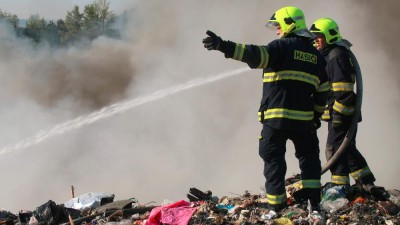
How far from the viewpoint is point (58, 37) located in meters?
25.9

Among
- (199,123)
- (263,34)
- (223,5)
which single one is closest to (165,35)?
(223,5)

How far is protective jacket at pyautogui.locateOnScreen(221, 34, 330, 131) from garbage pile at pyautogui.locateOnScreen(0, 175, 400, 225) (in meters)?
0.64

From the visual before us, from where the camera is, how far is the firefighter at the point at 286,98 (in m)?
4.05


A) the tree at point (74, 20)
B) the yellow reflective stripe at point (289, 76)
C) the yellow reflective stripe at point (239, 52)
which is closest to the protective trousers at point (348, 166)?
the yellow reflective stripe at point (289, 76)

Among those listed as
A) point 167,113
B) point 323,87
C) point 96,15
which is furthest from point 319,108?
point 96,15

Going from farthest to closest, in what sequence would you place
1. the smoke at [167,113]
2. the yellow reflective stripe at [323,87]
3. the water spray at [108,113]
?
1. the water spray at [108,113]
2. the smoke at [167,113]
3. the yellow reflective stripe at [323,87]

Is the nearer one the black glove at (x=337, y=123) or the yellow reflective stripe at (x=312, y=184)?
the yellow reflective stripe at (x=312, y=184)

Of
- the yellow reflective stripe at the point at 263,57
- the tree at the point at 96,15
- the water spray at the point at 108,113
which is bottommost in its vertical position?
the yellow reflective stripe at the point at 263,57

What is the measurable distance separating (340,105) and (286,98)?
3.01 feet

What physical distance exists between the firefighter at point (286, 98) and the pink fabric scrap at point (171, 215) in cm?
61

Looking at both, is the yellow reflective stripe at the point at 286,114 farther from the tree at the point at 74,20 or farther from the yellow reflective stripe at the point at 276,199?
the tree at the point at 74,20

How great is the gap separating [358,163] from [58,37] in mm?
22787

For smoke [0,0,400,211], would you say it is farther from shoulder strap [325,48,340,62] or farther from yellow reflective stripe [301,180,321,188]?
yellow reflective stripe [301,180,321,188]

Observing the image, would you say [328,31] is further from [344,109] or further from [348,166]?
[348,166]
